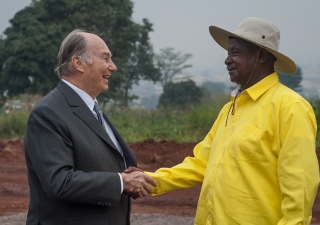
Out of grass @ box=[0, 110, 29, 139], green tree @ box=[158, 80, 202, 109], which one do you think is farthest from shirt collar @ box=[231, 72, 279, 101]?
green tree @ box=[158, 80, 202, 109]

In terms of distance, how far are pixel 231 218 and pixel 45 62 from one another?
25167 millimetres

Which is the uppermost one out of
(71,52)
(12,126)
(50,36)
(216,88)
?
(50,36)

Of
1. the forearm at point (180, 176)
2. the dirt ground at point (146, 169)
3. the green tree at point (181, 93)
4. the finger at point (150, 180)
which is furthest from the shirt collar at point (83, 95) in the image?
the green tree at point (181, 93)

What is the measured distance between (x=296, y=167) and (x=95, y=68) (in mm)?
1381

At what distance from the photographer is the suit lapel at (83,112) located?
3.62 metres

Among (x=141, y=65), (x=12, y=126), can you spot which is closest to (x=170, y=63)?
(x=141, y=65)

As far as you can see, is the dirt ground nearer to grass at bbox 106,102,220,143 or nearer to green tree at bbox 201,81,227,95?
grass at bbox 106,102,220,143

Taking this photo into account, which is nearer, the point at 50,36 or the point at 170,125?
the point at 170,125

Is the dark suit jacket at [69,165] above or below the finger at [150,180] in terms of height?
above

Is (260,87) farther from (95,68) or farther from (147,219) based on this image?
(147,219)

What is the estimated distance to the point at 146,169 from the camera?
480 inches

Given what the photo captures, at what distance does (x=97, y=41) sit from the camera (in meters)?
3.81

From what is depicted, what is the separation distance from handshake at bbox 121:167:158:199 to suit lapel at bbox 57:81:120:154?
0.19 m

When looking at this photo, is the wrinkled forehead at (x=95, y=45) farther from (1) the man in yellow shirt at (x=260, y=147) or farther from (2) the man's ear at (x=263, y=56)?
(2) the man's ear at (x=263, y=56)
